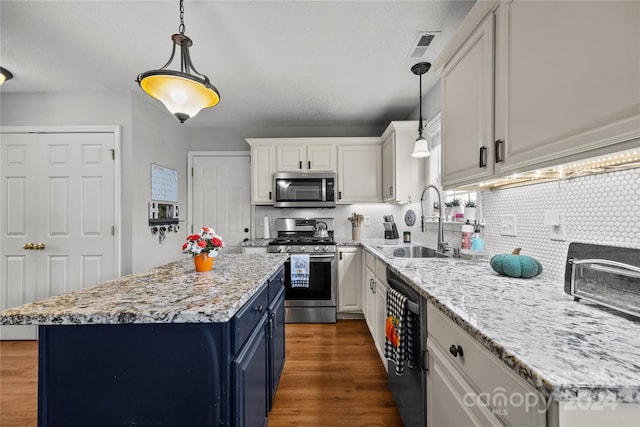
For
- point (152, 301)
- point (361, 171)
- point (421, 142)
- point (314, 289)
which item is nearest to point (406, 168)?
point (361, 171)

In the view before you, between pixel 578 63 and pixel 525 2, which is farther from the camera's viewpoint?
pixel 525 2

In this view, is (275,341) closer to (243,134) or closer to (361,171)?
(361,171)

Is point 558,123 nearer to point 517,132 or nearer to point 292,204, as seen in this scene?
point 517,132

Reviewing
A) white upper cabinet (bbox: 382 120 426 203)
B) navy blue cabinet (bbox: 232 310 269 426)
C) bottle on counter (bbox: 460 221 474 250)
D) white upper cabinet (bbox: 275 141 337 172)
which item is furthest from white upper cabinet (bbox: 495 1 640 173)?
white upper cabinet (bbox: 275 141 337 172)

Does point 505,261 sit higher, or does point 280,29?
point 280,29

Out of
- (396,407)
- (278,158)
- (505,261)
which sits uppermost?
(278,158)

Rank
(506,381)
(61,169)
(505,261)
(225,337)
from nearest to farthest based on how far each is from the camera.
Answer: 1. (506,381)
2. (225,337)
3. (505,261)
4. (61,169)

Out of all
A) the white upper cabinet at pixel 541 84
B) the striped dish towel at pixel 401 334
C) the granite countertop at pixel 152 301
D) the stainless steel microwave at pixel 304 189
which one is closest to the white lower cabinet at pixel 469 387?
the striped dish towel at pixel 401 334

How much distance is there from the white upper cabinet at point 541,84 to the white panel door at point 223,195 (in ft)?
10.2

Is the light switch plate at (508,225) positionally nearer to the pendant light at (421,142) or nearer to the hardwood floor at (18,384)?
the pendant light at (421,142)

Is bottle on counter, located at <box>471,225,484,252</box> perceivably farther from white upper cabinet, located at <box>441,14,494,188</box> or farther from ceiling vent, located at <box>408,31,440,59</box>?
ceiling vent, located at <box>408,31,440,59</box>

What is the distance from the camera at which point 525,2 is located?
104cm

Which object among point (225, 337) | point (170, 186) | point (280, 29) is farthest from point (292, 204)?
point (225, 337)

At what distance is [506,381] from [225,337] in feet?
2.76
